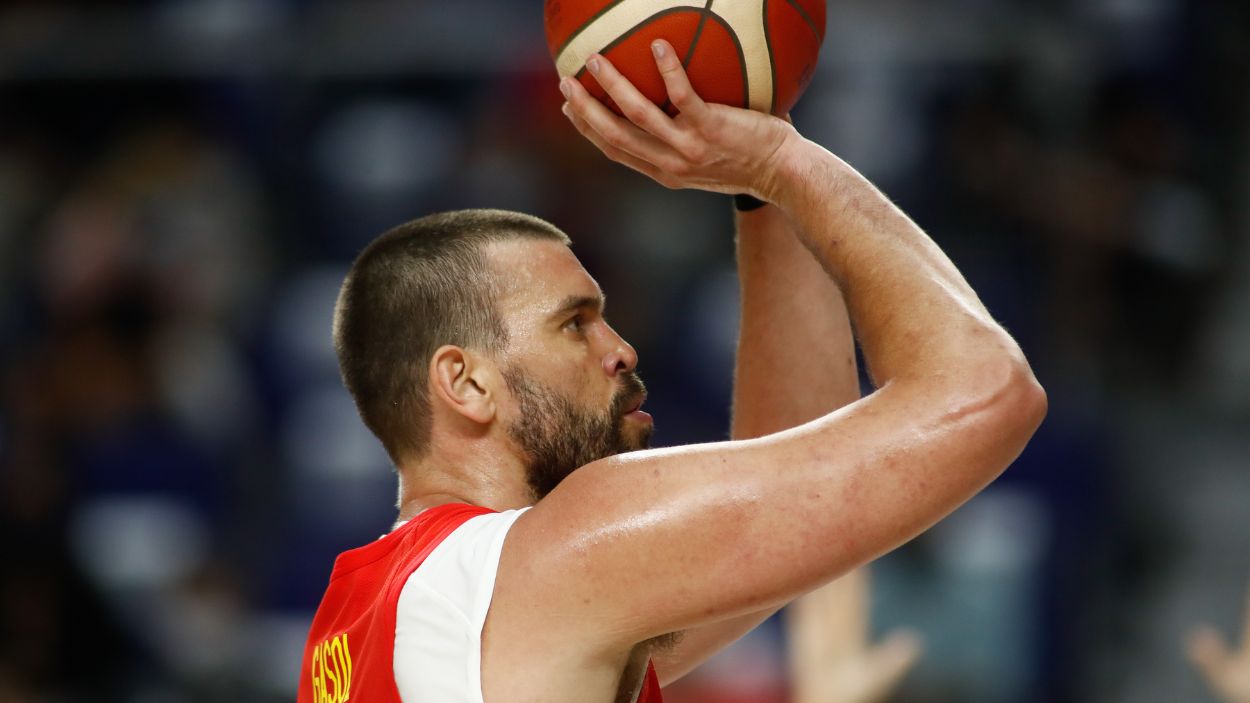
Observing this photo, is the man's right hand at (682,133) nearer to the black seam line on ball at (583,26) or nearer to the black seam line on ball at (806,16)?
the black seam line on ball at (583,26)

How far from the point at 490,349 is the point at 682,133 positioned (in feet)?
1.77

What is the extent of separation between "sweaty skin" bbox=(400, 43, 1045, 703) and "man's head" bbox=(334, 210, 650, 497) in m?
0.28

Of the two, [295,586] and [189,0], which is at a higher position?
[189,0]

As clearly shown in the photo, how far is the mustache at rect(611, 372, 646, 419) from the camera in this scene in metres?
2.73

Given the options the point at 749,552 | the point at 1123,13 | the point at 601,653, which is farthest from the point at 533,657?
the point at 1123,13

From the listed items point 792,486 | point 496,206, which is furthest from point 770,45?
point 496,206

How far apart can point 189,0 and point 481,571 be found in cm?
735

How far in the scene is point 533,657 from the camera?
2.35m

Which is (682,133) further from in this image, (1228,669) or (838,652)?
(838,652)

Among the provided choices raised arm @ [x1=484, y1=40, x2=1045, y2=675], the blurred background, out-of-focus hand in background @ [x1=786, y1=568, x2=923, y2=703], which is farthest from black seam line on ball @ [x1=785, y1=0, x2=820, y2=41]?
the blurred background

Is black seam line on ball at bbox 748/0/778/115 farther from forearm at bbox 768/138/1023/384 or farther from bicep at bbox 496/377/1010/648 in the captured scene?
bicep at bbox 496/377/1010/648

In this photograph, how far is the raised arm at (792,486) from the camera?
226 centimetres

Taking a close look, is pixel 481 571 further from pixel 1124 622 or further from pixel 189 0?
pixel 189 0

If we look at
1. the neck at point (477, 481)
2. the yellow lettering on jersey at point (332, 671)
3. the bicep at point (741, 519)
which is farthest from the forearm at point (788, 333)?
the yellow lettering on jersey at point (332, 671)
